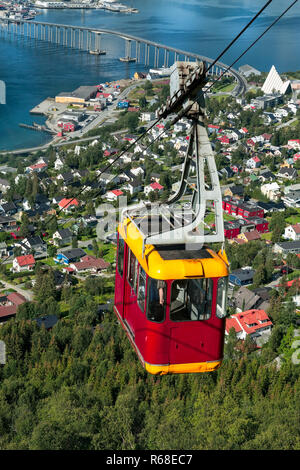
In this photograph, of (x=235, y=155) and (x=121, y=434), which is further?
(x=235, y=155)

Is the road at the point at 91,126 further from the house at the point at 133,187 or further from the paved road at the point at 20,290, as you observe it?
the paved road at the point at 20,290

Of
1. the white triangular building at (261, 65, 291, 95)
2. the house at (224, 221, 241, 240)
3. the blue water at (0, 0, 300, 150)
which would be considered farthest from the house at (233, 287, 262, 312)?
the white triangular building at (261, 65, 291, 95)

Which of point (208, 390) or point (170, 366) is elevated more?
point (170, 366)

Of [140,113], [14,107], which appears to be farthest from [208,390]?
[14,107]

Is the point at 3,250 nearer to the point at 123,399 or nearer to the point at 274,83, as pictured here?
the point at 123,399

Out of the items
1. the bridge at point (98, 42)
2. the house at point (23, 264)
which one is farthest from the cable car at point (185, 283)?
the bridge at point (98, 42)
